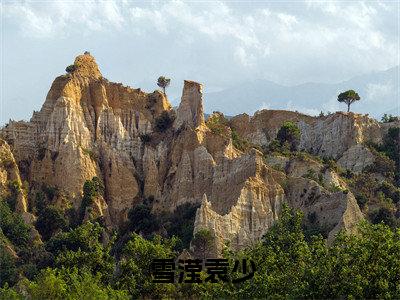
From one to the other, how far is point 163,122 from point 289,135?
14.3m

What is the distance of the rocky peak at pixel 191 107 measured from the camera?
9773 cm

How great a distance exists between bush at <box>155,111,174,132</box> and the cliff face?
0.40ft

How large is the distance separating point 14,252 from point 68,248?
A: 20.9ft

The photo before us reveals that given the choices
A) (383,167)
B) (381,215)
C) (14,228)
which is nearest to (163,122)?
(14,228)

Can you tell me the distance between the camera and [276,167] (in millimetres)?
91625

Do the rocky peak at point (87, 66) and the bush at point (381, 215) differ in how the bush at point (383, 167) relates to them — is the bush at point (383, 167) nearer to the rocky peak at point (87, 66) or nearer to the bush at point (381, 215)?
the bush at point (381, 215)

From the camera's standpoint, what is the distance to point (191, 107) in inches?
3890

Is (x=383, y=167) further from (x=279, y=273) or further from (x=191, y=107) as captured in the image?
(x=279, y=273)

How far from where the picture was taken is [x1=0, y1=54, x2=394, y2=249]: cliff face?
83.3 m

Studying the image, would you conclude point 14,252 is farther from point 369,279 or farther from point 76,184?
point 369,279

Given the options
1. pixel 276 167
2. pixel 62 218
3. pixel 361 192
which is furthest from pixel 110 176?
pixel 361 192

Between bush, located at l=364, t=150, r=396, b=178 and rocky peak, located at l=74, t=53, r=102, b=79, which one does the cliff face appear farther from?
bush, located at l=364, t=150, r=396, b=178

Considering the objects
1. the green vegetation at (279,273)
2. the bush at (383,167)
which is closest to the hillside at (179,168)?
the bush at (383,167)

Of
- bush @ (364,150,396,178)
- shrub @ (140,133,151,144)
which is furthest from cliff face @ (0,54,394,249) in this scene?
bush @ (364,150,396,178)
